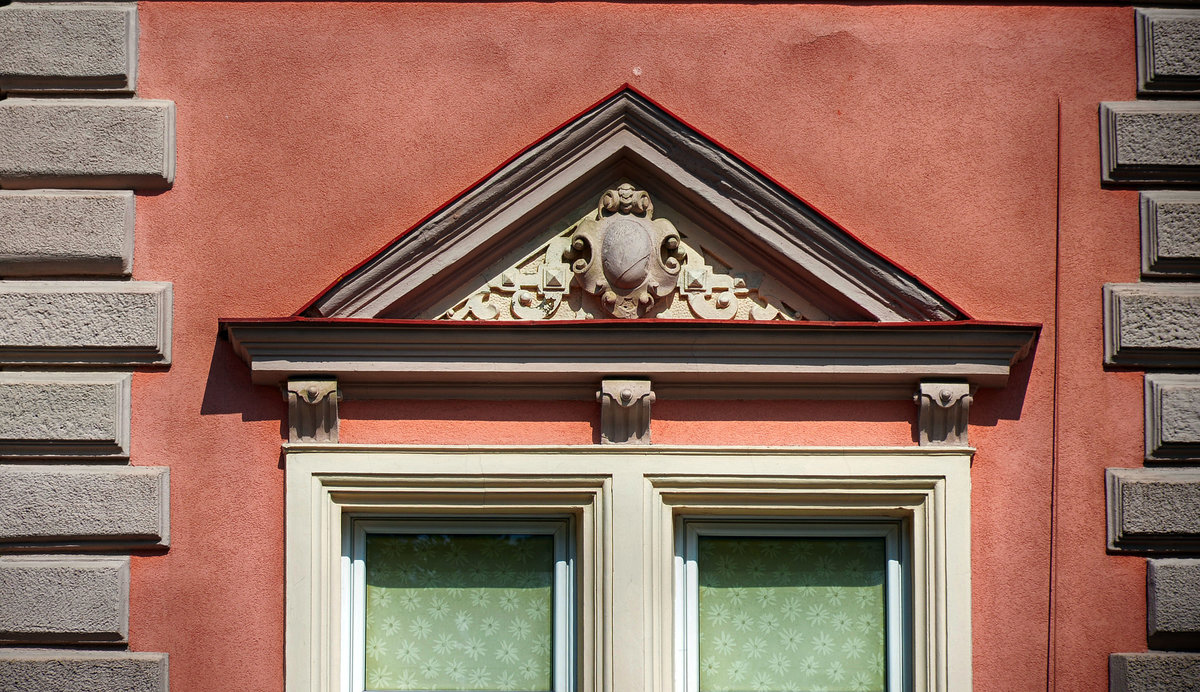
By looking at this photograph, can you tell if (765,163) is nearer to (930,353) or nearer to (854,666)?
(930,353)

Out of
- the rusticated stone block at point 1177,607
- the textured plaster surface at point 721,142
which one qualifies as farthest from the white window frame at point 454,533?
the rusticated stone block at point 1177,607

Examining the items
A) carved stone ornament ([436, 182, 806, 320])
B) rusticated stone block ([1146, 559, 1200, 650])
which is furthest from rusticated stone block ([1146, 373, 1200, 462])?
carved stone ornament ([436, 182, 806, 320])

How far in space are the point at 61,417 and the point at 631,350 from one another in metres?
2.17

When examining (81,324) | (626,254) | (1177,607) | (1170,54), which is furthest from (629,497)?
(1170,54)

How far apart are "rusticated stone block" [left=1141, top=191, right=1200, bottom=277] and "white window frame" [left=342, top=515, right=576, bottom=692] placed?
249cm

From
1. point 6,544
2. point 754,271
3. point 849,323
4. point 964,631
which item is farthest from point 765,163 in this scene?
point 6,544

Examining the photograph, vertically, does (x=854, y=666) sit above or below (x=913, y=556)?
below

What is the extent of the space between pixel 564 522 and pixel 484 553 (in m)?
0.33

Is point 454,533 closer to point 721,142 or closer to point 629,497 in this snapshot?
point 629,497

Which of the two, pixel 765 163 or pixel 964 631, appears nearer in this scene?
pixel 964 631

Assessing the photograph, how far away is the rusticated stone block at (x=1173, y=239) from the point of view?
4.86 metres

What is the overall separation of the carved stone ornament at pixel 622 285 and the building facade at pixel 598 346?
16 mm

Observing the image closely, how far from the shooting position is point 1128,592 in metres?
4.71

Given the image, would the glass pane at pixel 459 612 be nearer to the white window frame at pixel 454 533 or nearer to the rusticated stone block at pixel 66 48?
the white window frame at pixel 454 533
